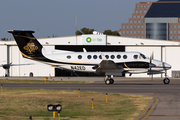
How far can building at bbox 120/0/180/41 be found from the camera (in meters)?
147

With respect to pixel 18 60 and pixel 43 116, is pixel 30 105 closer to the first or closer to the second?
pixel 43 116

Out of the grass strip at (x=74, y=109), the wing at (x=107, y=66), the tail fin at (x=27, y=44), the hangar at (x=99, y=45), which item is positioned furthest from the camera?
the hangar at (x=99, y=45)

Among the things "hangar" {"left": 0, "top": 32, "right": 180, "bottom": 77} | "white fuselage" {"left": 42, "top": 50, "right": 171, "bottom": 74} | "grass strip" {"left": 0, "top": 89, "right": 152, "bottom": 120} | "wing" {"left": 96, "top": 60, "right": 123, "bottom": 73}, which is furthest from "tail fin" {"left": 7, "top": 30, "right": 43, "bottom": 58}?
"hangar" {"left": 0, "top": 32, "right": 180, "bottom": 77}

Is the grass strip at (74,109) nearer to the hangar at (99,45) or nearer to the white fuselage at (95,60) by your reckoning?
the white fuselage at (95,60)

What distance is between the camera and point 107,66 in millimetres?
33375

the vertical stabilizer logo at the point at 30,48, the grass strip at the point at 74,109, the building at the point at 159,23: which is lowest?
the grass strip at the point at 74,109

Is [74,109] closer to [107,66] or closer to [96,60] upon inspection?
[107,66]

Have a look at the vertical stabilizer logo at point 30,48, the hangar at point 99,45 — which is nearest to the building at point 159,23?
the hangar at point 99,45

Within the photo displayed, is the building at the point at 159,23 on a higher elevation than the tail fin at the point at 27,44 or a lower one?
higher

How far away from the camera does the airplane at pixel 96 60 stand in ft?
112

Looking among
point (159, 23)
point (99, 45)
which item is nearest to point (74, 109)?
point (99, 45)

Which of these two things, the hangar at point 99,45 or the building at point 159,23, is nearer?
the hangar at point 99,45

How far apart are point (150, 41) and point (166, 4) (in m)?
109

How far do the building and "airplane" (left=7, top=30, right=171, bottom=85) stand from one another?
107 metres
